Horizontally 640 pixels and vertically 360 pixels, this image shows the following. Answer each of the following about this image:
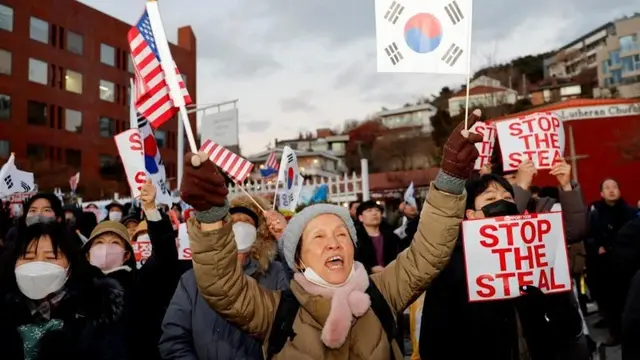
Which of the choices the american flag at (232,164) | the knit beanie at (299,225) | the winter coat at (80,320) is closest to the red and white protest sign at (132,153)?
the american flag at (232,164)

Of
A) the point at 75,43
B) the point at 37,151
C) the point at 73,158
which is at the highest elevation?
the point at 75,43

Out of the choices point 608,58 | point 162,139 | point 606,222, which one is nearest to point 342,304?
point 606,222

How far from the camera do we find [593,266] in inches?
314

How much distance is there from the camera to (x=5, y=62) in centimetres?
3575

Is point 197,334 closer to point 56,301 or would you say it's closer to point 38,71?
point 56,301

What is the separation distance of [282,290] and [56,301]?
4.71 feet

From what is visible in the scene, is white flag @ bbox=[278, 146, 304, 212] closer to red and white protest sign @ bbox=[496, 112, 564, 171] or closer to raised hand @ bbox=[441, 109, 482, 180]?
red and white protest sign @ bbox=[496, 112, 564, 171]

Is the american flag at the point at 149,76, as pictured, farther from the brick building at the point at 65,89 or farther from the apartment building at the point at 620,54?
the apartment building at the point at 620,54

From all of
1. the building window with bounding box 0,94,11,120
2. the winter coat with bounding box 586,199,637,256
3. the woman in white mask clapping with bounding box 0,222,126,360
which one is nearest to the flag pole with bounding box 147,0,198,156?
the woman in white mask clapping with bounding box 0,222,126,360

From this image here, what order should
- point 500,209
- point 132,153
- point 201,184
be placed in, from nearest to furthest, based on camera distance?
point 201,184 → point 500,209 → point 132,153

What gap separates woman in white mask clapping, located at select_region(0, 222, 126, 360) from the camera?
121 inches

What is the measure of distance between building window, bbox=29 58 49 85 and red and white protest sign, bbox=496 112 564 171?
128ft

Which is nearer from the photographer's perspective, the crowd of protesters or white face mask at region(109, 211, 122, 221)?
the crowd of protesters

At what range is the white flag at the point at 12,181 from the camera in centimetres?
877
